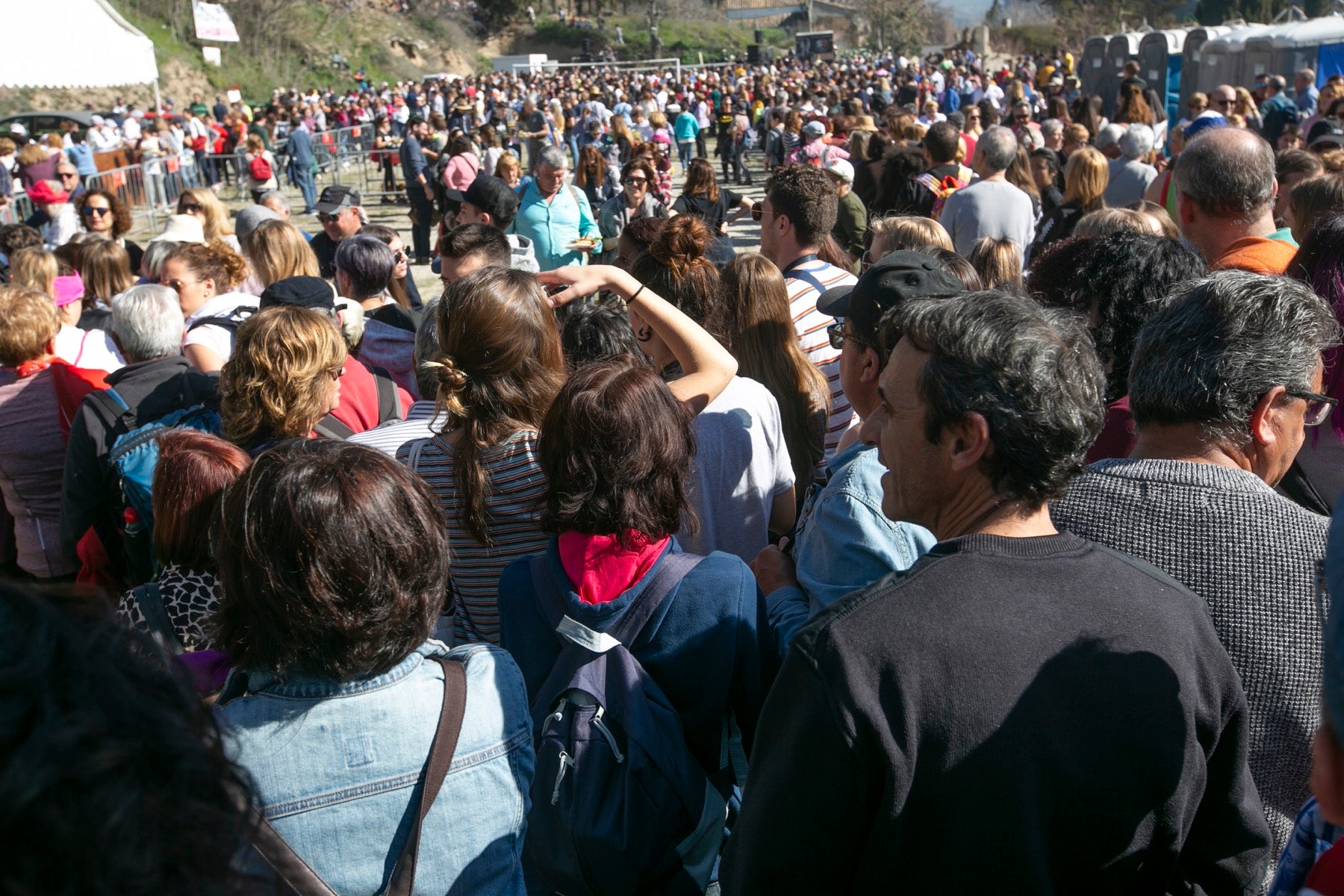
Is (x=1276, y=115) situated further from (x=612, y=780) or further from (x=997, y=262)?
(x=612, y=780)

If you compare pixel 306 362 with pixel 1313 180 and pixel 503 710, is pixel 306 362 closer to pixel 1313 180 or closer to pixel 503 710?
pixel 503 710

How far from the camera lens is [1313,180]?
4363 mm

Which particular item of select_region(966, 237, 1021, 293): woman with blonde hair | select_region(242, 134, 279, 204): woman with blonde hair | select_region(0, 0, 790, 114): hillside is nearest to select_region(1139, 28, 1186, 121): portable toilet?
select_region(242, 134, 279, 204): woman with blonde hair

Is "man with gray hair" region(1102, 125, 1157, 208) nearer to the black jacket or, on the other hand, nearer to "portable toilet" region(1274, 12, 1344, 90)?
the black jacket

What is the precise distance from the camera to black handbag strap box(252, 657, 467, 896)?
1539mm

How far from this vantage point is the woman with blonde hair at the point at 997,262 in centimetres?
437

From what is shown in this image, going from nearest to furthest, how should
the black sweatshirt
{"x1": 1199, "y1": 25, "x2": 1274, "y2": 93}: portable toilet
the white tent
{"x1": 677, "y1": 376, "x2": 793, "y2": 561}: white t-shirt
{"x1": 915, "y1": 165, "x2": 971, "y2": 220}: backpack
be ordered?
the black sweatshirt → {"x1": 677, "y1": 376, "x2": 793, "y2": 561}: white t-shirt → {"x1": 915, "y1": 165, "x2": 971, "y2": 220}: backpack → {"x1": 1199, "y1": 25, "x2": 1274, "y2": 93}: portable toilet → the white tent

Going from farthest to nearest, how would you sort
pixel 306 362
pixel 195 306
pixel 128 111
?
pixel 128 111 < pixel 195 306 < pixel 306 362

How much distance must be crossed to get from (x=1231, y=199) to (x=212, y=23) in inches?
1978

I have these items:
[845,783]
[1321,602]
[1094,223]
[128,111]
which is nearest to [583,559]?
[845,783]

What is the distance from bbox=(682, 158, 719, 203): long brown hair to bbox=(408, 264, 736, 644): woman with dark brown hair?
529 centimetres

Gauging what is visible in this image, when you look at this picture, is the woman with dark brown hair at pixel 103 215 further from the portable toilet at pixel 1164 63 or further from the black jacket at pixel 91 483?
the portable toilet at pixel 1164 63

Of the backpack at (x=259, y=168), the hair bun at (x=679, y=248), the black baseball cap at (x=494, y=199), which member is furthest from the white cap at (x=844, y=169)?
the backpack at (x=259, y=168)

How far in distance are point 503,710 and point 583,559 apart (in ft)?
1.42
